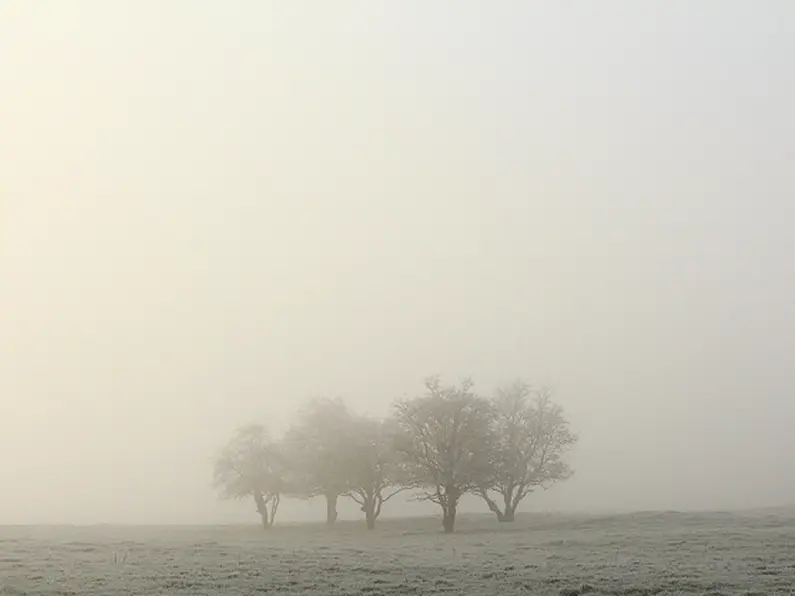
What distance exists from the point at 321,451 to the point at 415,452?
11.6m

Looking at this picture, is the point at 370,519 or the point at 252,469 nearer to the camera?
the point at 370,519

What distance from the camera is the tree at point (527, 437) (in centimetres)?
7031

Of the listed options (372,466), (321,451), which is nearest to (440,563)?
(372,466)

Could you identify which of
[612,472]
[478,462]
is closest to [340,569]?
[478,462]

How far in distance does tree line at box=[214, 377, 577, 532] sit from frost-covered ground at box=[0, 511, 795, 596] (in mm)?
8407

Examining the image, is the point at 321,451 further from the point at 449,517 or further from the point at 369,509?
the point at 449,517

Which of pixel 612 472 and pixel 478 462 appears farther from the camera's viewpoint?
pixel 612 472

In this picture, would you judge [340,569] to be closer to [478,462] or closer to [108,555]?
[108,555]

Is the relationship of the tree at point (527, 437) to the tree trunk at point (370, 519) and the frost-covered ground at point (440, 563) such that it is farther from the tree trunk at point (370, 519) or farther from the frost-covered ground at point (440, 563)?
the frost-covered ground at point (440, 563)

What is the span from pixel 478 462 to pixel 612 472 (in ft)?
290

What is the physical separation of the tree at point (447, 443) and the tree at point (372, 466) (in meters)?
2.31

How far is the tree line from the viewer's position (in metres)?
63.5

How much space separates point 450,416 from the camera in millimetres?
63750

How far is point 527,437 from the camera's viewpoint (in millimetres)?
72125
